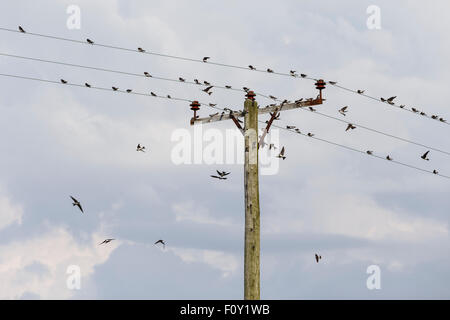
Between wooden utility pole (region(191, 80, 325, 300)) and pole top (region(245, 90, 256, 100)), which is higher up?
pole top (region(245, 90, 256, 100))

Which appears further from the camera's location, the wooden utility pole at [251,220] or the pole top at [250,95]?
the pole top at [250,95]

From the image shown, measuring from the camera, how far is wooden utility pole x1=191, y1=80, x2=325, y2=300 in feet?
59.7

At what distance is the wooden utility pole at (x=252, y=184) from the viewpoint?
59.7 feet

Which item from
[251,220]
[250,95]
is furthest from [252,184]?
[250,95]

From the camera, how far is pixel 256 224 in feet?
60.2

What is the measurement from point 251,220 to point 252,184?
32.8 inches

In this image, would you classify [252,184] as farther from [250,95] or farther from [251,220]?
[250,95]

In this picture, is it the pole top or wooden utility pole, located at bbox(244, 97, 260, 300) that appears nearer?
wooden utility pole, located at bbox(244, 97, 260, 300)

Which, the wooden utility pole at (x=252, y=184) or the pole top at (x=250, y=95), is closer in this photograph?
the wooden utility pole at (x=252, y=184)

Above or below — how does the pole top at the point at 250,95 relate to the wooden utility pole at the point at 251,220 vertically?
above
